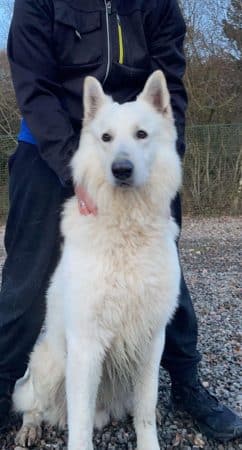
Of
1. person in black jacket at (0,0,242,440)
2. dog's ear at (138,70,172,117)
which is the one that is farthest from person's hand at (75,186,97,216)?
dog's ear at (138,70,172,117)

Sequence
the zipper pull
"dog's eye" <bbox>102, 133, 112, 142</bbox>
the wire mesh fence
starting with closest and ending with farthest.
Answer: "dog's eye" <bbox>102, 133, 112, 142</bbox> → the zipper pull → the wire mesh fence

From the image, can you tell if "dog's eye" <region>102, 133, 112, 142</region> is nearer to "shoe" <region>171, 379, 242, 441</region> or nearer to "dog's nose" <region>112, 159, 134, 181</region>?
"dog's nose" <region>112, 159, 134, 181</region>

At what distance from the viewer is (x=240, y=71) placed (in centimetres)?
1252

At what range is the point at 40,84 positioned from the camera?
2426mm

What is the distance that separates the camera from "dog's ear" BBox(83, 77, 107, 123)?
7.82ft

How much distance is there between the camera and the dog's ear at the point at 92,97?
2.38m

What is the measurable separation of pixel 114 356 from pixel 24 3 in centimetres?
179

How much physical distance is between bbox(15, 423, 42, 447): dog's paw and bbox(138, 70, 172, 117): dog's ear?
5.99ft

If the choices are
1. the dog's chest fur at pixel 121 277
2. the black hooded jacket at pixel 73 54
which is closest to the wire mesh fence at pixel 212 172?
the black hooded jacket at pixel 73 54

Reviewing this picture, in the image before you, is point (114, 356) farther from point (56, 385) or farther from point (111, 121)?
point (111, 121)

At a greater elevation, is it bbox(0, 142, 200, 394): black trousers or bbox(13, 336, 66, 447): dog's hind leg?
bbox(0, 142, 200, 394): black trousers

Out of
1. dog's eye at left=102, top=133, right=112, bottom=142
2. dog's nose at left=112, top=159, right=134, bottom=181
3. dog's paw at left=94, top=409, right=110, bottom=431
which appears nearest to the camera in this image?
dog's nose at left=112, top=159, right=134, bottom=181

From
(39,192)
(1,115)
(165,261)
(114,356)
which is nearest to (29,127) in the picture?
(39,192)

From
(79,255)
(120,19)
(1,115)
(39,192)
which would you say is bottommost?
(1,115)
